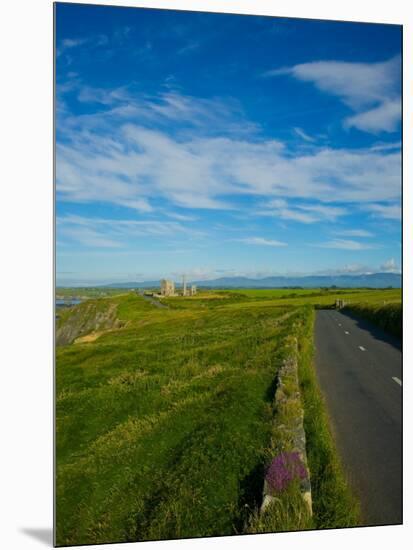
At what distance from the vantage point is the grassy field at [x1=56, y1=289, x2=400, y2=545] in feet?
18.2

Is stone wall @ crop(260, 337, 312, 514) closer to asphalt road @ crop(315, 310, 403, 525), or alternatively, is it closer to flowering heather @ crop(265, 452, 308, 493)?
flowering heather @ crop(265, 452, 308, 493)

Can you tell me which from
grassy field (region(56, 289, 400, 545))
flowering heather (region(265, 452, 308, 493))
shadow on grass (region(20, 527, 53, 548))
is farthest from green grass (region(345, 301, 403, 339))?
shadow on grass (region(20, 527, 53, 548))

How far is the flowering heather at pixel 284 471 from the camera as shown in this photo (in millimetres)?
5355

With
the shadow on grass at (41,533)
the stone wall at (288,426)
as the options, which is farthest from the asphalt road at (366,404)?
the shadow on grass at (41,533)

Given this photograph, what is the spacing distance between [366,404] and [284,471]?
2212mm

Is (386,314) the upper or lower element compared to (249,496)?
upper

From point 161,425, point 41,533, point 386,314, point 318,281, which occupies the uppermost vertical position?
point 318,281

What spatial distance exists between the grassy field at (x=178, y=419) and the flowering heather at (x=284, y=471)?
0.21 meters

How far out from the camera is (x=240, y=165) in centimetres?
709

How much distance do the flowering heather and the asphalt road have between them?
22.3 inches

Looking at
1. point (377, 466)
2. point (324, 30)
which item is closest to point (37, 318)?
point (377, 466)

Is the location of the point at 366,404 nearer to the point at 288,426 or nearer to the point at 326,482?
the point at 288,426

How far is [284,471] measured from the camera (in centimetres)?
554

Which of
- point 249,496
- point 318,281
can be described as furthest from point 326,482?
point 318,281
